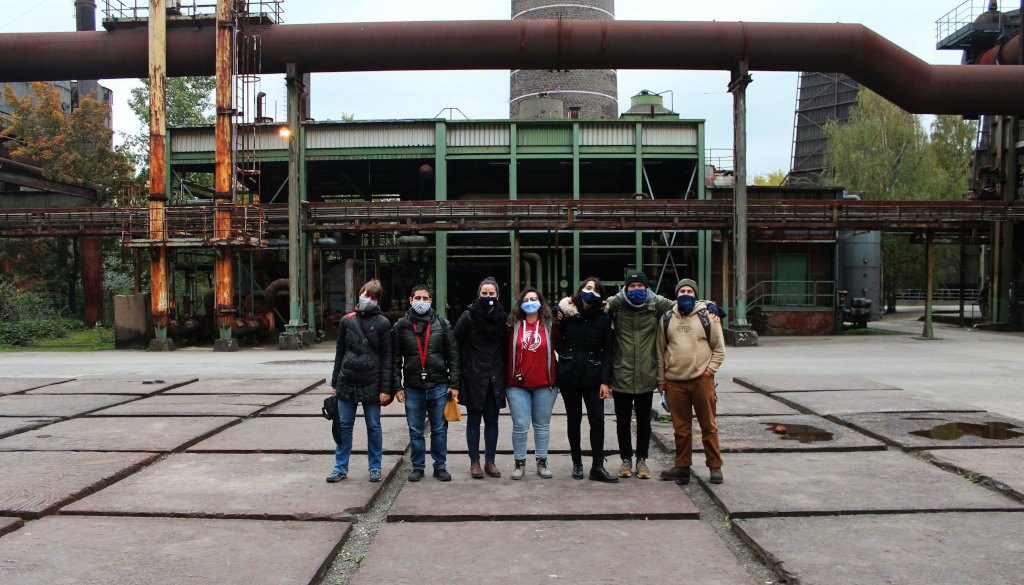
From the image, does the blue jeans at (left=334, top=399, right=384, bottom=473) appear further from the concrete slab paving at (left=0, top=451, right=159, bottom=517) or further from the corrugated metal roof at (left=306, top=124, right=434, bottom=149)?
the corrugated metal roof at (left=306, top=124, right=434, bottom=149)

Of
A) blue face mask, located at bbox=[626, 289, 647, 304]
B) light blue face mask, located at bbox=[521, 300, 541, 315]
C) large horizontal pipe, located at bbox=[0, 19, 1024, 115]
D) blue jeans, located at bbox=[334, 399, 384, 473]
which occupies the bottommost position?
blue jeans, located at bbox=[334, 399, 384, 473]

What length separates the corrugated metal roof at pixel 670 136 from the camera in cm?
2459

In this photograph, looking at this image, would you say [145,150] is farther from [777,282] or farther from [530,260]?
[777,282]

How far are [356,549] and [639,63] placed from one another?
1695 centimetres

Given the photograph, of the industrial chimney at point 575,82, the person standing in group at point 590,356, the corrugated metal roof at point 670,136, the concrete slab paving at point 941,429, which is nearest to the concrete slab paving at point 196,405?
the person standing in group at point 590,356

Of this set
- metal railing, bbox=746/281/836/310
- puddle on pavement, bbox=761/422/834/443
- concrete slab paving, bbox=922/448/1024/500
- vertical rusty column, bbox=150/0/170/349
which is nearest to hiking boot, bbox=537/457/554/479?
puddle on pavement, bbox=761/422/834/443

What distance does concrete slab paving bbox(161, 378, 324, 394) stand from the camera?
10.4 m

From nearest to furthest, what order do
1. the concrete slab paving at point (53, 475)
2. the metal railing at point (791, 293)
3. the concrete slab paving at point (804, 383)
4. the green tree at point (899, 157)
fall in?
the concrete slab paving at point (53, 475) → the concrete slab paving at point (804, 383) → the metal railing at point (791, 293) → the green tree at point (899, 157)

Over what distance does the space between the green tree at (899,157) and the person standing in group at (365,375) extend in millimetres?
40685

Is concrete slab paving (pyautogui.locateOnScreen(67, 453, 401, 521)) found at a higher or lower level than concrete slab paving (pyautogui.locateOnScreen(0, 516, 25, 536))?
A: lower

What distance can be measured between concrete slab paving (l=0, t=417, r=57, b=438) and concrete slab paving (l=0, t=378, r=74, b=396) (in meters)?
2.51

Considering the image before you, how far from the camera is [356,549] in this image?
13.9 feet

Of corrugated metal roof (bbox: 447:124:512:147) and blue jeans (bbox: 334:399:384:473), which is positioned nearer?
blue jeans (bbox: 334:399:384:473)

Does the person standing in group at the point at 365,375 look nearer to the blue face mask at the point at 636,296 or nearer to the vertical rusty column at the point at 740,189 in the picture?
the blue face mask at the point at 636,296
